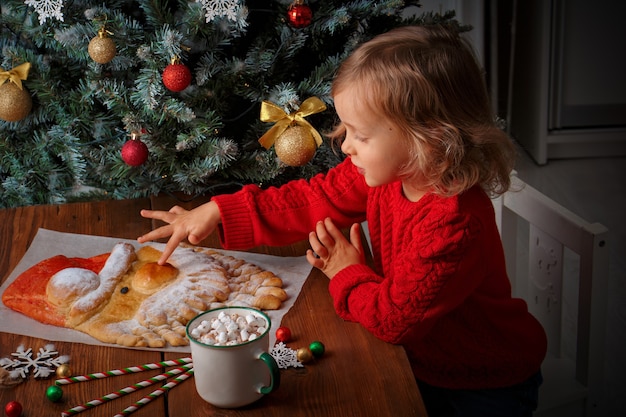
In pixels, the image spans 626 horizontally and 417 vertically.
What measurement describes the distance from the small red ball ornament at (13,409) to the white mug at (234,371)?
217 millimetres

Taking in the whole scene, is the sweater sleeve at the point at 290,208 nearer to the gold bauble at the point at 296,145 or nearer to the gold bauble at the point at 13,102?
the gold bauble at the point at 296,145

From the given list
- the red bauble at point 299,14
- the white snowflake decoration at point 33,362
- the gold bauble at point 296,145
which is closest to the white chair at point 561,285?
the gold bauble at point 296,145

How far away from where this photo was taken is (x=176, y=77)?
4.46ft

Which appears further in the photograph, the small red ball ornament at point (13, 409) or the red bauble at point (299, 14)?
the red bauble at point (299, 14)

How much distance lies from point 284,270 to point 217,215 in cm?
16

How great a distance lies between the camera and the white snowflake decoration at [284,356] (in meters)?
0.99

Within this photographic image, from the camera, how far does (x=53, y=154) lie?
5.58 feet

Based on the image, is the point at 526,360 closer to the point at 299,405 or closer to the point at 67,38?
the point at 299,405

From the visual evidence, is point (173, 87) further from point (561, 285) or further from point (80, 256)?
point (561, 285)

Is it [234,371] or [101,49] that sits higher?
[101,49]

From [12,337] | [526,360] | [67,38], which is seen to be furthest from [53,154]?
[526,360]

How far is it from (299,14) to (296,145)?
0.25m

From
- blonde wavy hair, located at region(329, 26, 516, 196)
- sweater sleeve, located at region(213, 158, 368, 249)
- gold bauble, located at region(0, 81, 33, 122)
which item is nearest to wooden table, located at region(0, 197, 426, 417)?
sweater sleeve, located at region(213, 158, 368, 249)

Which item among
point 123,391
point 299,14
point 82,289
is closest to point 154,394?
point 123,391
